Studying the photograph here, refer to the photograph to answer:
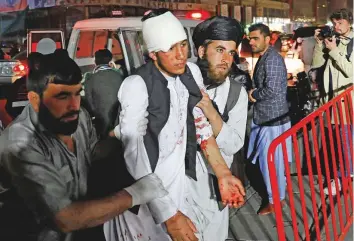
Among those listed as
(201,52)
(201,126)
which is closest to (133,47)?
(201,52)

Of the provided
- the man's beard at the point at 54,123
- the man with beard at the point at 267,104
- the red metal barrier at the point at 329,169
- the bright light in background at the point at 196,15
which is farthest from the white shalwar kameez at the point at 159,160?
the bright light in background at the point at 196,15

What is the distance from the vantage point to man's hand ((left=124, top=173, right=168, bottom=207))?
2.21 metres

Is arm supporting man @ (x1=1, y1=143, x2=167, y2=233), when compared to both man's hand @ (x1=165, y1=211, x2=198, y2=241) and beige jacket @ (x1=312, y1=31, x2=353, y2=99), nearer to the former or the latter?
man's hand @ (x1=165, y1=211, x2=198, y2=241)

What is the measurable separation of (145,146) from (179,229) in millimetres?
442

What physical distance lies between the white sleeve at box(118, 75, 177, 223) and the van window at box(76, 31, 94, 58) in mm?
6488

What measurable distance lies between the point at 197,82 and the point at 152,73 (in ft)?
1.37

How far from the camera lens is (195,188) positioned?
311cm

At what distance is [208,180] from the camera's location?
3188mm

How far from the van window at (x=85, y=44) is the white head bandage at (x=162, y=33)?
6.20 metres

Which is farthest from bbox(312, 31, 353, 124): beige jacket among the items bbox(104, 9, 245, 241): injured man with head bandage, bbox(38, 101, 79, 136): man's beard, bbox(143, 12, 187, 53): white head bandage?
bbox(38, 101, 79, 136): man's beard

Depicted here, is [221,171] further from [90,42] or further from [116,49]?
[90,42]

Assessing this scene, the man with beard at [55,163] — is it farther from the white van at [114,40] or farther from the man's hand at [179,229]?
the white van at [114,40]

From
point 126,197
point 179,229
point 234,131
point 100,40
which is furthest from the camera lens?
point 100,40

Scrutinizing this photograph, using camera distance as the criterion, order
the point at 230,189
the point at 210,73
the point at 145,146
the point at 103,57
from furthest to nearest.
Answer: the point at 103,57 → the point at 210,73 → the point at 230,189 → the point at 145,146
